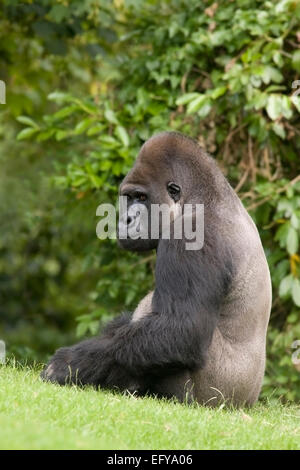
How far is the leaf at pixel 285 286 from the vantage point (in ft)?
21.6

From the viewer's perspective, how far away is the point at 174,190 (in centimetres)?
523

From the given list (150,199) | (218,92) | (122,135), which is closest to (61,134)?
(122,135)

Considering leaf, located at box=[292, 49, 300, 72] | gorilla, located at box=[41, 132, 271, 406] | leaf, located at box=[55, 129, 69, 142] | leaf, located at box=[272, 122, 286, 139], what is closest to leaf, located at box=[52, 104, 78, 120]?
leaf, located at box=[55, 129, 69, 142]

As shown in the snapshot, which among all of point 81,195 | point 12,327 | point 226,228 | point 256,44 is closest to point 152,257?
point 81,195

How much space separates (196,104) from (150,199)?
1.74 m

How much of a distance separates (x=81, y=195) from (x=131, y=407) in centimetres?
341

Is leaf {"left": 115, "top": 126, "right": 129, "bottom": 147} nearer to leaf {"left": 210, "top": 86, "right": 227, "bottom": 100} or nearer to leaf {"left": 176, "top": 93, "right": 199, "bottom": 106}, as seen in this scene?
leaf {"left": 176, "top": 93, "right": 199, "bottom": 106}

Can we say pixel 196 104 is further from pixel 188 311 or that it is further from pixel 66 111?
pixel 188 311

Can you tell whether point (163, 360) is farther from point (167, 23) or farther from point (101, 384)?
point (167, 23)

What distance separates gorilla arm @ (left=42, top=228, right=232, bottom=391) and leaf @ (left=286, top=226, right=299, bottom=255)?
5.97ft

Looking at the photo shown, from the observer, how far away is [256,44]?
22.6 ft

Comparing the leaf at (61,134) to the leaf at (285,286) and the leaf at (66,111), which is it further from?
the leaf at (285,286)

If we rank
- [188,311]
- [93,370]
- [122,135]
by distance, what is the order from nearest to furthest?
[188,311]
[93,370]
[122,135]

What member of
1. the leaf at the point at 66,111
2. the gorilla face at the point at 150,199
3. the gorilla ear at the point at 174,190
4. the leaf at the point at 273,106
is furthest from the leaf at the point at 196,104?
the gorilla ear at the point at 174,190
